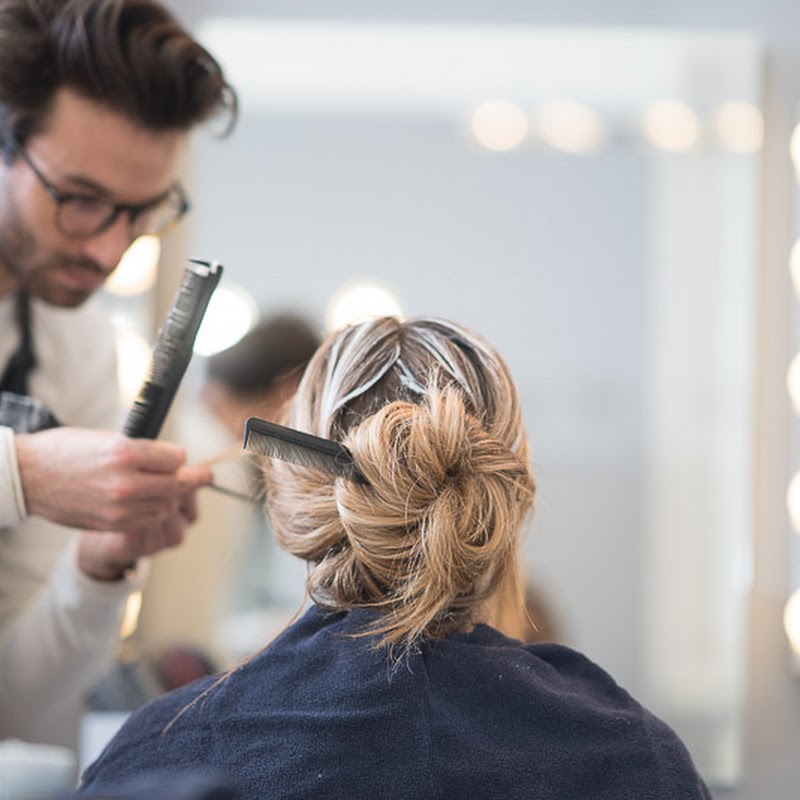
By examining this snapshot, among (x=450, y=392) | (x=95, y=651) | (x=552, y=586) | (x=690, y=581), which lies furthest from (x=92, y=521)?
(x=690, y=581)

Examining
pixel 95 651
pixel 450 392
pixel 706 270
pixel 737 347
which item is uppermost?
pixel 706 270

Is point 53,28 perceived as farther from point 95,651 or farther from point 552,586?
point 552,586

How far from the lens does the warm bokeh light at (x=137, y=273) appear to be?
1.60 m

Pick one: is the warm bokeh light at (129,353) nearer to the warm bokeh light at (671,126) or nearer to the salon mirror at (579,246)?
the salon mirror at (579,246)

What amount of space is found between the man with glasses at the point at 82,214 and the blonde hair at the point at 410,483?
9.7 inches

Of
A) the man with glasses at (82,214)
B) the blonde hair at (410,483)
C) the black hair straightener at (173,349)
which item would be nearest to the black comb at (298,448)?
the blonde hair at (410,483)

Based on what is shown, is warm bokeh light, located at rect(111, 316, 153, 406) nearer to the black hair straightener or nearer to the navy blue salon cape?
the black hair straightener

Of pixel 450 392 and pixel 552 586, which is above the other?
pixel 450 392

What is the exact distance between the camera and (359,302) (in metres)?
1.60

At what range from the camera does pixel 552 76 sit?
1.59 m

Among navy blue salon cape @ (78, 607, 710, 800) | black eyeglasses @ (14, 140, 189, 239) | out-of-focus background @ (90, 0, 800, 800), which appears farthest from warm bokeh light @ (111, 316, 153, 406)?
navy blue salon cape @ (78, 607, 710, 800)

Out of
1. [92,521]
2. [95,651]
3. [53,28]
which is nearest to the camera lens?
[92,521]

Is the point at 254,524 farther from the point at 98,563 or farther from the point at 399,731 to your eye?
the point at 399,731

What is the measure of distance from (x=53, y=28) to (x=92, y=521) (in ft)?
1.59
